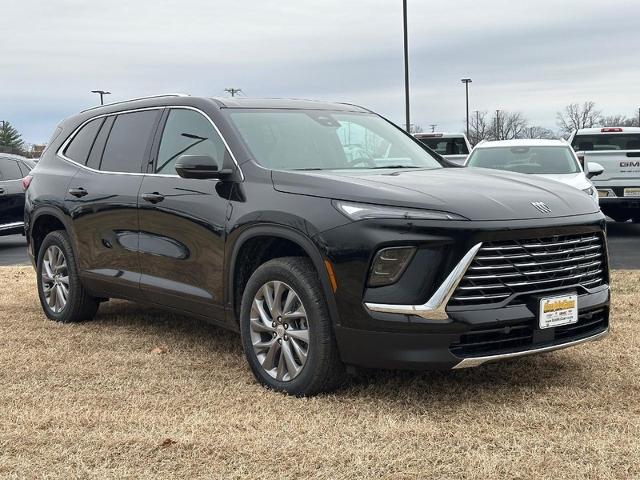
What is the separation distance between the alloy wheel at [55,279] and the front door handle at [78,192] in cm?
58

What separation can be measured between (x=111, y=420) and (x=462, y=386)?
1.92 meters

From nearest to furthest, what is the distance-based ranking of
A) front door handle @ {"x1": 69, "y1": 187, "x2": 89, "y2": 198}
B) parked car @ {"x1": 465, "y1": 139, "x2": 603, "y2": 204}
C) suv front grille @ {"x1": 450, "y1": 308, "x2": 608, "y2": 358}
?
suv front grille @ {"x1": 450, "y1": 308, "x2": 608, "y2": 358}
front door handle @ {"x1": 69, "y1": 187, "x2": 89, "y2": 198}
parked car @ {"x1": 465, "y1": 139, "x2": 603, "y2": 204}

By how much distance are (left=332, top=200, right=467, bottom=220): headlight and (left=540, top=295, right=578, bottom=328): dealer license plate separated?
2.15 feet

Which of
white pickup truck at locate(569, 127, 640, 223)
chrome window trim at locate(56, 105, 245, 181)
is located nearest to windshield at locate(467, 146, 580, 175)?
white pickup truck at locate(569, 127, 640, 223)

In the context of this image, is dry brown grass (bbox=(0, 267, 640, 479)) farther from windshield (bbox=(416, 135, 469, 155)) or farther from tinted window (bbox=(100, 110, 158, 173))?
windshield (bbox=(416, 135, 469, 155))

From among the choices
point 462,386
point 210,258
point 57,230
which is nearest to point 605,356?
point 462,386

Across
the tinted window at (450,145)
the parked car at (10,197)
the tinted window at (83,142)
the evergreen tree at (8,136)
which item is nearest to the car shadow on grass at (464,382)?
the tinted window at (83,142)

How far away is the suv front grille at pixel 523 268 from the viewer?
3785 millimetres

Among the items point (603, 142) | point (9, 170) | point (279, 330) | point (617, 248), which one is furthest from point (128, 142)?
point (603, 142)

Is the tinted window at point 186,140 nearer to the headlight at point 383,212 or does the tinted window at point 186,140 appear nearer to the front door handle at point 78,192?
the front door handle at point 78,192

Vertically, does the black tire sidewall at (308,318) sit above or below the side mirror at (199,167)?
below

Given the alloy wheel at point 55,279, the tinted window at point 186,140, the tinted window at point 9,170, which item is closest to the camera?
the tinted window at point 186,140

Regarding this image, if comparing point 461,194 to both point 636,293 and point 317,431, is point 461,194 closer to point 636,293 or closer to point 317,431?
point 317,431

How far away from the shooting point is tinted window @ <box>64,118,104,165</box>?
20.6 feet
